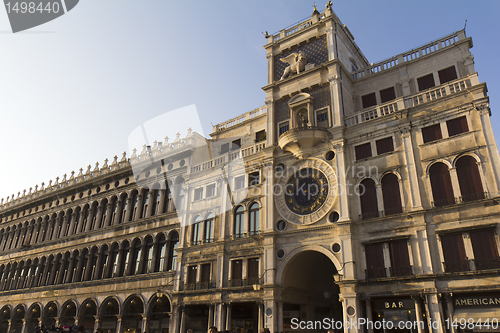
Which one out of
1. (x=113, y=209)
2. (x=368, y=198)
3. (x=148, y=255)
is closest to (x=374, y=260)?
(x=368, y=198)

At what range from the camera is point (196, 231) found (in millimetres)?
31141

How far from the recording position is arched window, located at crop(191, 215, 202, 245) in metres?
30.7

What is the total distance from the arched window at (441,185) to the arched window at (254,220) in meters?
12.3

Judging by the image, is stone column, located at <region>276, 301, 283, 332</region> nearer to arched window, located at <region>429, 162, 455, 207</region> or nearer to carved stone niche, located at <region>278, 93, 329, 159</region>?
carved stone niche, located at <region>278, 93, 329, 159</region>

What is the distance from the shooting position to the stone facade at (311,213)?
65.8 ft

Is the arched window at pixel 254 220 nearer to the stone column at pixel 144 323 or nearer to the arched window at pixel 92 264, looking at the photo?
the stone column at pixel 144 323

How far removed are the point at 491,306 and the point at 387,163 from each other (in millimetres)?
9312

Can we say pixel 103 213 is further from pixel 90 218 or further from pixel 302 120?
pixel 302 120

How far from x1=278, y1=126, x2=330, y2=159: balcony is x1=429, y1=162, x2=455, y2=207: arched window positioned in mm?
7436

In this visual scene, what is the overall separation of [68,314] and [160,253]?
46.8ft

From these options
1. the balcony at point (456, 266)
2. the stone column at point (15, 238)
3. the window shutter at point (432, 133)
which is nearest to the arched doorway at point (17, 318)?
the stone column at point (15, 238)

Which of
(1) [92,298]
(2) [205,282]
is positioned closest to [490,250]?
(2) [205,282]

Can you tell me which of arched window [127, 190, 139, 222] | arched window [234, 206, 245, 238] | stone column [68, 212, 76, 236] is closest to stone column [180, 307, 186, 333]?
arched window [234, 206, 245, 238]

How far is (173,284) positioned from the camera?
30.5m
